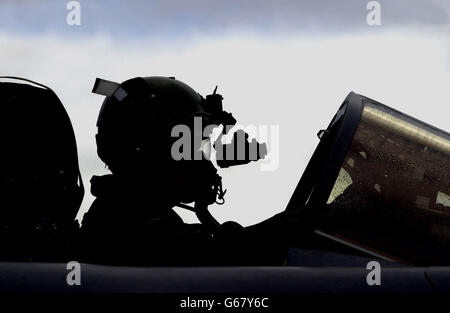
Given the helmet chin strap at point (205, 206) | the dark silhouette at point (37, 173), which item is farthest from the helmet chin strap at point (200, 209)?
the dark silhouette at point (37, 173)

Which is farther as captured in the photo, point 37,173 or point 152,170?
point 152,170

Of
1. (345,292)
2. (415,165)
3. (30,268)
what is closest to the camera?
(345,292)

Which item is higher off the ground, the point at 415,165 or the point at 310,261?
the point at 415,165

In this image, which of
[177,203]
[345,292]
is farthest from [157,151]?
[345,292]

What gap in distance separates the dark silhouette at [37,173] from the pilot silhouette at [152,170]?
0.15 meters

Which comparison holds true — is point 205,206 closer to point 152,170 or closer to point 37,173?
point 152,170

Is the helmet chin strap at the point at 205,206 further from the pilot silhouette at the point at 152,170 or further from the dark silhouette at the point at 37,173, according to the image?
the dark silhouette at the point at 37,173

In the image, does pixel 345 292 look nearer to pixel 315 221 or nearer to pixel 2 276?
pixel 315 221

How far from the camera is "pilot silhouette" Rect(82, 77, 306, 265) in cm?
336

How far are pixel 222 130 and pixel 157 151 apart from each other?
0.47 metres

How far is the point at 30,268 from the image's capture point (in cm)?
272

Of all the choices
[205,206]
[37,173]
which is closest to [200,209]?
[205,206]

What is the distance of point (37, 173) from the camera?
3738 mm

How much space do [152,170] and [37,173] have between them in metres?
0.70
